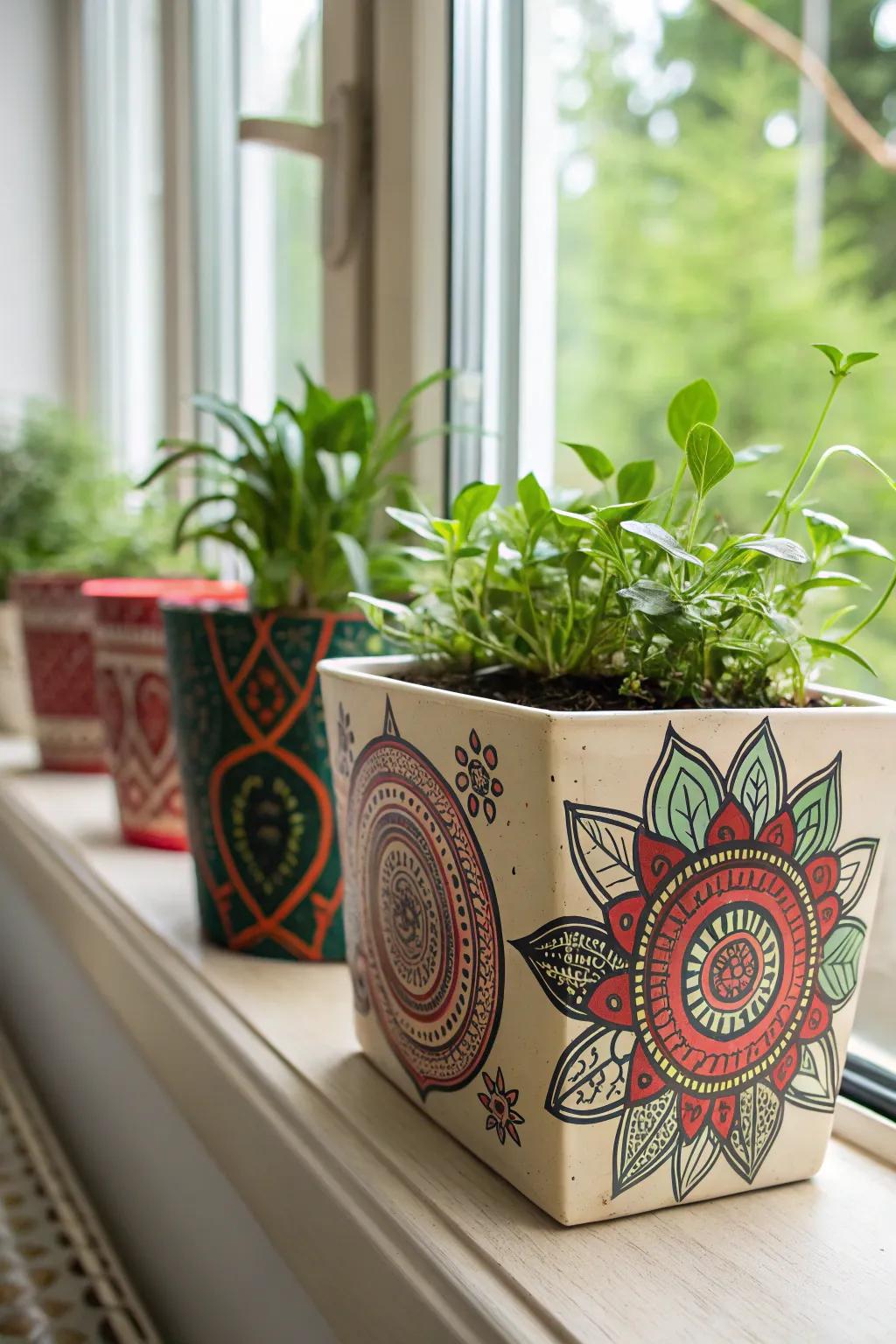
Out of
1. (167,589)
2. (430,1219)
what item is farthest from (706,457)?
(167,589)

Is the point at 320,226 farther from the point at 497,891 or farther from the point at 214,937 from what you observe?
the point at 497,891

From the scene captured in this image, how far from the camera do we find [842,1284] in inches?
14.2

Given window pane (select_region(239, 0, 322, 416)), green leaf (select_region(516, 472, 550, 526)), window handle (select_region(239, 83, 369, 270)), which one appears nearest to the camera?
green leaf (select_region(516, 472, 550, 526))

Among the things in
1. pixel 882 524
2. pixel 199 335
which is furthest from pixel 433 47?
pixel 199 335

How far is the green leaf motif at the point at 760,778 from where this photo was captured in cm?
37

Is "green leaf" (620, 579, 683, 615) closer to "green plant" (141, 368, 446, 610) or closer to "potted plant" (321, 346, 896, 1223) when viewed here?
"potted plant" (321, 346, 896, 1223)

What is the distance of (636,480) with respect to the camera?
47 centimetres

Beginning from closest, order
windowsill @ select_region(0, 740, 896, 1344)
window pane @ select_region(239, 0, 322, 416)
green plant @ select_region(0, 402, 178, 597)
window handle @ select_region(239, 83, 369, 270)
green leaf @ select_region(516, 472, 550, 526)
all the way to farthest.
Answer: windowsill @ select_region(0, 740, 896, 1344)
green leaf @ select_region(516, 472, 550, 526)
window handle @ select_region(239, 83, 369, 270)
window pane @ select_region(239, 0, 322, 416)
green plant @ select_region(0, 402, 178, 597)

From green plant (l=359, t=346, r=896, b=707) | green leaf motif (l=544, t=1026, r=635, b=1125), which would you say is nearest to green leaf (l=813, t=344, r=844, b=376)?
green plant (l=359, t=346, r=896, b=707)

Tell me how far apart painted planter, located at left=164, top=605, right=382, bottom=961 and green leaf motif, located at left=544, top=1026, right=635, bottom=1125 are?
275 mm

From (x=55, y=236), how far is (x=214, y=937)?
145 centimetres

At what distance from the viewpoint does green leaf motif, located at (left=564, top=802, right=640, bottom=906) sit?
0.36m

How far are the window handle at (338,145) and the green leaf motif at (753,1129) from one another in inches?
27.6

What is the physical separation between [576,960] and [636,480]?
0.20 meters
